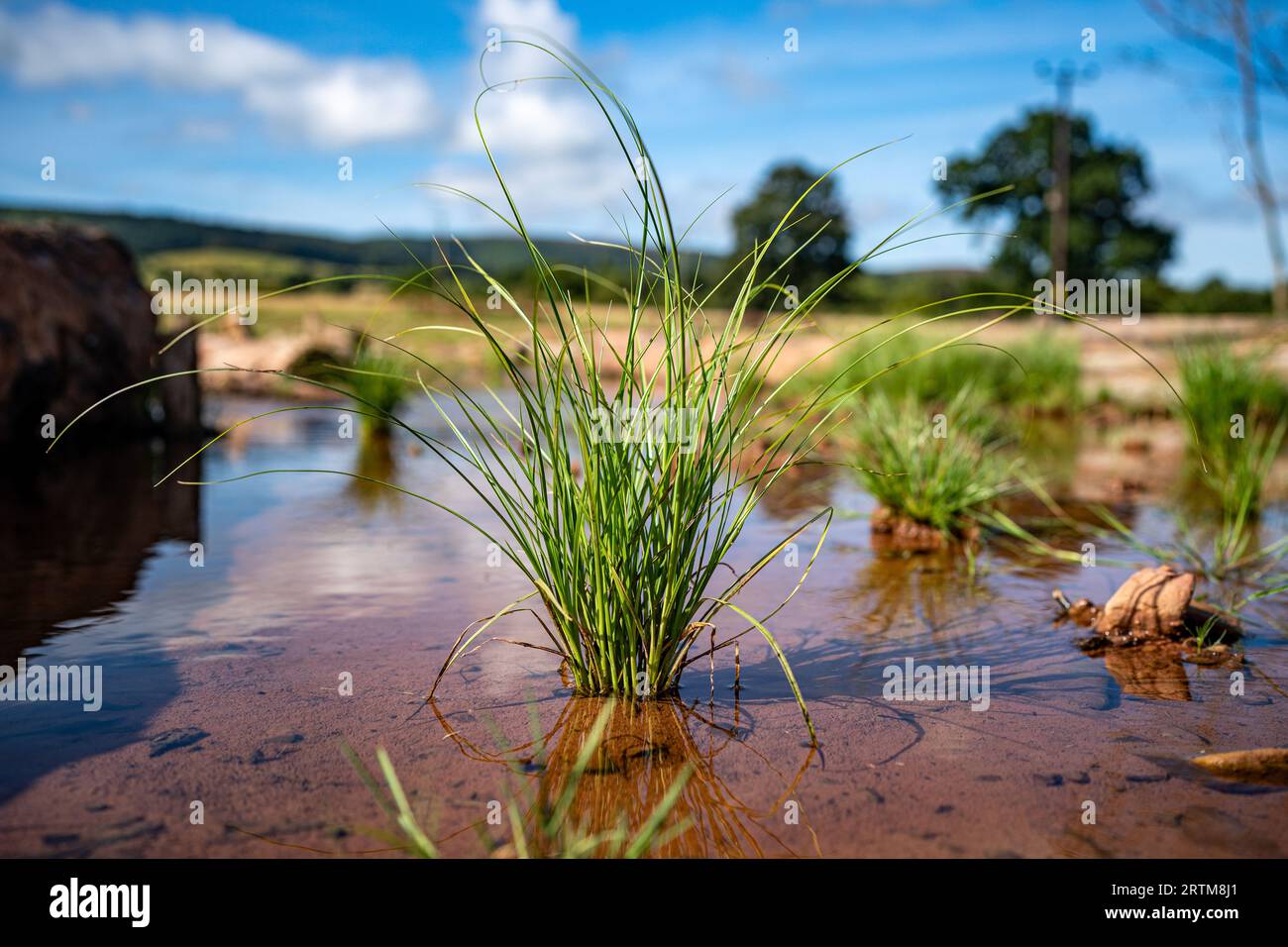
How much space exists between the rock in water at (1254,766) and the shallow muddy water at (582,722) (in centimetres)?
5

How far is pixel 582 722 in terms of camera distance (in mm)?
2463

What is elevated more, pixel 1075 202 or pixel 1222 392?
pixel 1075 202

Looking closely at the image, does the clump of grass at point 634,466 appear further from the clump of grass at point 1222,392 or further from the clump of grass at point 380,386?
the clump of grass at point 380,386

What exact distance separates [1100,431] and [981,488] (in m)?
5.85

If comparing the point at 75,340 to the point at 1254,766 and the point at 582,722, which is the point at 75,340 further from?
the point at 1254,766

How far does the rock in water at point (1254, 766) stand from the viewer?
7.18 ft

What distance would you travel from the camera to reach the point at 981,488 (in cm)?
480

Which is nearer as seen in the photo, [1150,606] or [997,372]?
[1150,606]

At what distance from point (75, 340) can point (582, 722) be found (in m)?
6.47

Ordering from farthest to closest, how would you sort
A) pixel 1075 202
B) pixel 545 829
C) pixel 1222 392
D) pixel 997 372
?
pixel 1075 202 < pixel 997 372 < pixel 1222 392 < pixel 545 829

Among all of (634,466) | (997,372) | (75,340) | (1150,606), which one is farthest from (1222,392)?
(75,340)
